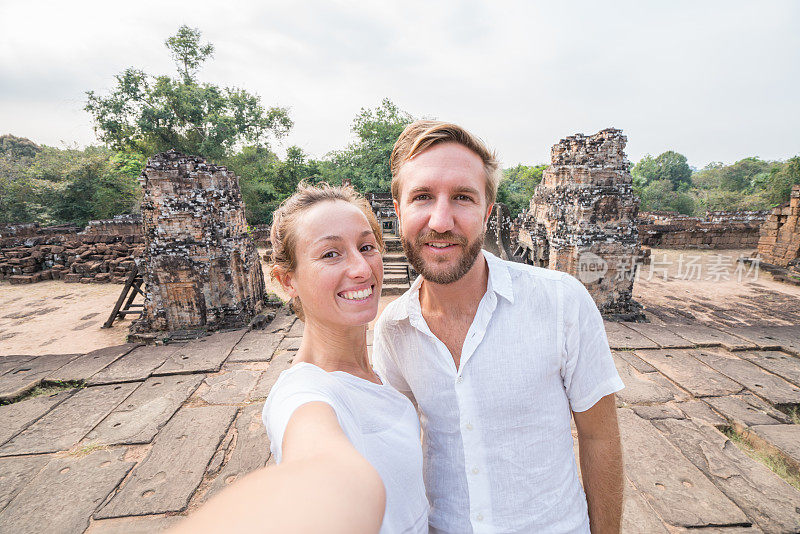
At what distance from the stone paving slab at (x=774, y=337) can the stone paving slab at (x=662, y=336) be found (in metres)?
1.06

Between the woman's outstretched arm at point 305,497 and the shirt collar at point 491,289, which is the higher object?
the shirt collar at point 491,289

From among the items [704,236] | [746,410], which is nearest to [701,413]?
[746,410]

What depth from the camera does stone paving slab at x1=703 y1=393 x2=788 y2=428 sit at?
3.51 metres

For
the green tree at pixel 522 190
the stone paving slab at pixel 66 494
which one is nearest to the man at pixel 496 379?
the stone paving slab at pixel 66 494

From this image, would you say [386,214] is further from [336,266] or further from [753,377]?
[336,266]

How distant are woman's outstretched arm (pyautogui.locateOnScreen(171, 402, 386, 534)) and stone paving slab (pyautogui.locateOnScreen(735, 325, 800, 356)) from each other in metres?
7.20

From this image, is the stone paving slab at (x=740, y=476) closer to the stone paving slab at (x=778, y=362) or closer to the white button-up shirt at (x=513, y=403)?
the stone paving slab at (x=778, y=362)

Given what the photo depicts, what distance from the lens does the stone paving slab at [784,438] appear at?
2.98 metres

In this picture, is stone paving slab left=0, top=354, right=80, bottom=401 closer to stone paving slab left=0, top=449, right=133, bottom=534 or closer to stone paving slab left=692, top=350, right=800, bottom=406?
stone paving slab left=0, top=449, right=133, bottom=534

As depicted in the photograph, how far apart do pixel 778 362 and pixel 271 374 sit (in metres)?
7.18

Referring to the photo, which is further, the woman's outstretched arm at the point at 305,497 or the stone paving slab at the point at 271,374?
the stone paving slab at the point at 271,374

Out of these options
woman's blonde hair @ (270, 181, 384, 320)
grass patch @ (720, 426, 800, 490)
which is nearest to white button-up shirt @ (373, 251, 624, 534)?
woman's blonde hair @ (270, 181, 384, 320)

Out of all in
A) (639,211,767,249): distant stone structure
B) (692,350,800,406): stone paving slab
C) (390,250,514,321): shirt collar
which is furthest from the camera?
(639,211,767,249): distant stone structure

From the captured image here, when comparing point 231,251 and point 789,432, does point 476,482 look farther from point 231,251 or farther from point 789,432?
point 231,251
